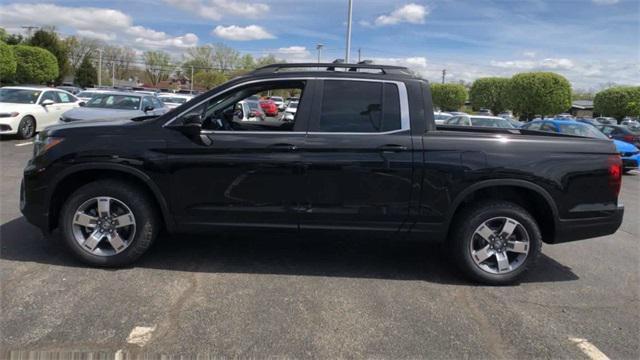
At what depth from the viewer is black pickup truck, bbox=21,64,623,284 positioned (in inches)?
170

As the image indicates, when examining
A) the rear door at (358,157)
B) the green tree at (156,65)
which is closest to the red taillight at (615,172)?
the rear door at (358,157)

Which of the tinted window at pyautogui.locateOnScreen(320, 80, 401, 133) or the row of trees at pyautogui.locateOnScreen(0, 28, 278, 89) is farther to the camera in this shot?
the row of trees at pyautogui.locateOnScreen(0, 28, 278, 89)

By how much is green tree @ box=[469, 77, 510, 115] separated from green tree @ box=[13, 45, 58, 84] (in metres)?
41.8

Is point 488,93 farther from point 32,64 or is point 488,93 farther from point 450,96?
point 32,64

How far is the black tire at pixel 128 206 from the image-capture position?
174 inches

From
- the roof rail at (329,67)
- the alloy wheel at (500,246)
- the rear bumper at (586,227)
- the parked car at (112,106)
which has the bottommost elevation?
the alloy wheel at (500,246)

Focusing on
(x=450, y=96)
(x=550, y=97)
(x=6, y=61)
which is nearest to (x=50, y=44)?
(x=6, y=61)

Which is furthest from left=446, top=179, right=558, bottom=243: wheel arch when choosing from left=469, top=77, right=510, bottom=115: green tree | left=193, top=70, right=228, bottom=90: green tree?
left=193, top=70, right=228, bottom=90: green tree

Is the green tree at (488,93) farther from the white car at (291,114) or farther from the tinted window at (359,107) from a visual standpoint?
the tinted window at (359,107)

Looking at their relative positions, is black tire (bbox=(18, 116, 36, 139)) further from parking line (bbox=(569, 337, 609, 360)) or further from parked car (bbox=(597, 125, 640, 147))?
parked car (bbox=(597, 125, 640, 147))

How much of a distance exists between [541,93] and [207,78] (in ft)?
233

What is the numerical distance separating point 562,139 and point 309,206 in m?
2.41

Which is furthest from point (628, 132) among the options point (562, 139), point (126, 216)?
point (126, 216)

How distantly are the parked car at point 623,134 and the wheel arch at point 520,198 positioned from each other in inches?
584
